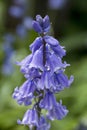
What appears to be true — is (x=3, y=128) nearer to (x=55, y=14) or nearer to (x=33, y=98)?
(x=33, y=98)

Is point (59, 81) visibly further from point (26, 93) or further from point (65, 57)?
point (65, 57)

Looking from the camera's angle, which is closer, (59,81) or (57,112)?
(59,81)

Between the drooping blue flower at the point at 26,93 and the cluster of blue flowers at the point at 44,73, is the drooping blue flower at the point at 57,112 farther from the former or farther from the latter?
the drooping blue flower at the point at 26,93

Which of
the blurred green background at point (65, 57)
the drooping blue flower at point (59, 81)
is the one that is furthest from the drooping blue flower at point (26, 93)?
the blurred green background at point (65, 57)

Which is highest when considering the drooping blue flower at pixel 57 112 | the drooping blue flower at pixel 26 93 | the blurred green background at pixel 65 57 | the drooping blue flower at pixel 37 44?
the blurred green background at pixel 65 57

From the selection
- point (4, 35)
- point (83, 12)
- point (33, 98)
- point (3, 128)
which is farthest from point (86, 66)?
point (33, 98)

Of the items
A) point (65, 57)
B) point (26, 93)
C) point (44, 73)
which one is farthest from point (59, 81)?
point (65, 57)

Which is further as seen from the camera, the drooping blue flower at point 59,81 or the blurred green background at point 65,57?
the blurred green background at point 65,57
